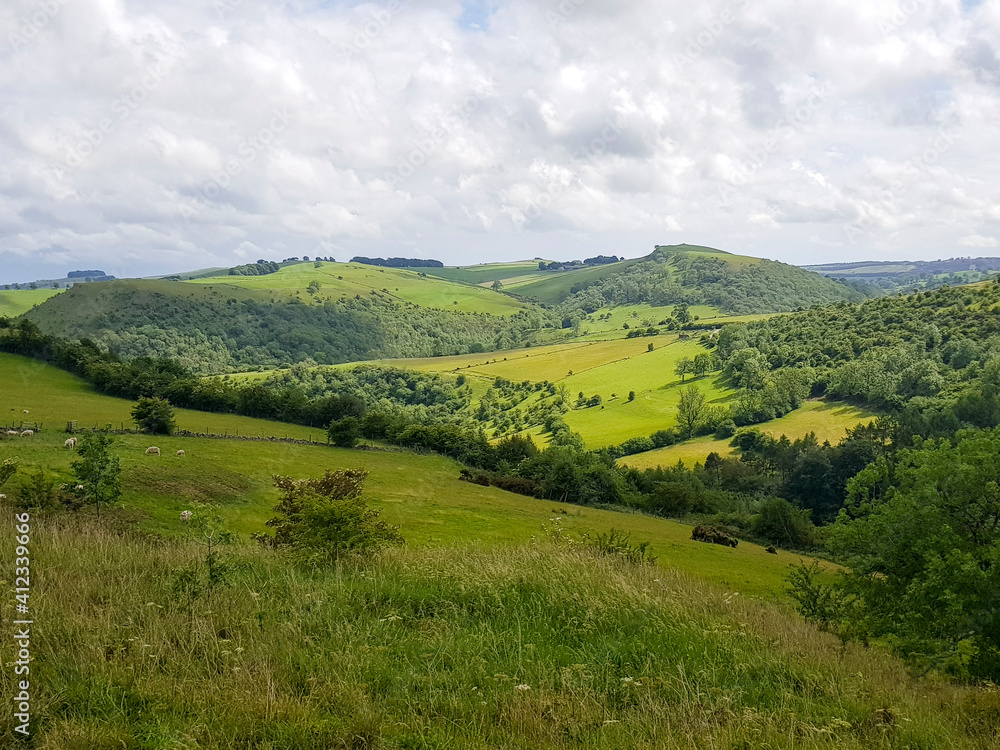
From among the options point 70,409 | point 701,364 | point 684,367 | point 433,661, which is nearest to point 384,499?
point 70,409

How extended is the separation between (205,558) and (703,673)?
679 centimetres

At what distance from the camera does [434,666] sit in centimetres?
638

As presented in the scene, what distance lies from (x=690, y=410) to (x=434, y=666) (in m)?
140

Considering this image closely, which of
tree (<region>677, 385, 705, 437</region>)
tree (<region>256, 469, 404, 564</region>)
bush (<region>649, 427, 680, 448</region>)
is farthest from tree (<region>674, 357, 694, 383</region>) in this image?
tree (<region>256, 469, 404, 564</region>)

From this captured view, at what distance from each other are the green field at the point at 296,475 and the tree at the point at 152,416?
3301 millimetres

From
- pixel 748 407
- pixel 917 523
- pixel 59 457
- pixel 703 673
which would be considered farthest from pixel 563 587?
pixel 748 407

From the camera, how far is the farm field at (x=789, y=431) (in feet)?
388

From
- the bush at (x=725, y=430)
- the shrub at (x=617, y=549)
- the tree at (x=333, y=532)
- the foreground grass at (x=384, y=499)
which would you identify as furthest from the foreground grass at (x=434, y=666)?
the bush at (x=725, y=430)

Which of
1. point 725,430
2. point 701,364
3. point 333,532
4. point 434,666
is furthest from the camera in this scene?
point 701,364

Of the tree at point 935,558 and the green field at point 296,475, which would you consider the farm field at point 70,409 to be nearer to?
the green field at point 296,475

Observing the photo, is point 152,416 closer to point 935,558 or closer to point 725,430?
point 935,558

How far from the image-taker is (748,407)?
135500 millimetres

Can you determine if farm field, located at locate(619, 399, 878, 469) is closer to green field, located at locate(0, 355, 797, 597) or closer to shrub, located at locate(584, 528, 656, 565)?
green field, located at locate(0, 355, 797, 597)

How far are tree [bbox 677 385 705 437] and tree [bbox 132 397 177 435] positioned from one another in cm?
10756
